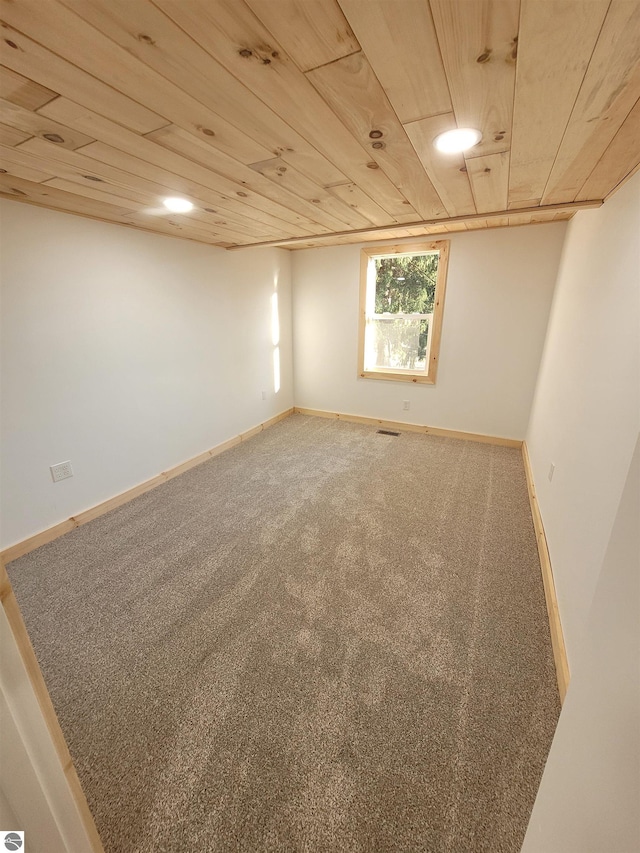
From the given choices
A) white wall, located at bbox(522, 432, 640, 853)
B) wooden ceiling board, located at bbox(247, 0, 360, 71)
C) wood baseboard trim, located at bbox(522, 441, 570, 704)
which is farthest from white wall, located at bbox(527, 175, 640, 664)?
wooden ceiling board, located at bbox(247, 0, 360, 71)

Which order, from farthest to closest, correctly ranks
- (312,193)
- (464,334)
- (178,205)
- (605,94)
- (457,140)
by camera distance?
(464,334), (178,205), (312,193), (457,140), (605,94)

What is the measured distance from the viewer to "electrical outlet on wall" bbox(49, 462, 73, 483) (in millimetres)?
2121

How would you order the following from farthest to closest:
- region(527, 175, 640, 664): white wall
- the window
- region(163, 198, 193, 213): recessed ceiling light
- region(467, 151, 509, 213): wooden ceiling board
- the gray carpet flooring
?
the window < region(163, 198, 193, 213): recessed ceiling light < region(467, 151, 509, 213): wooden ceiling board < region(527, 175, 640, 664): white wall < the gray carpet flooring

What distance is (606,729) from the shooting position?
533 mm

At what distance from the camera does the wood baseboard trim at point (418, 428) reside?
3.50 meters

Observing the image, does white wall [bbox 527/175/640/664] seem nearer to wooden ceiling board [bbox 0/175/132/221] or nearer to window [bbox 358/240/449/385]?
window [bbox 358/240/449/385]

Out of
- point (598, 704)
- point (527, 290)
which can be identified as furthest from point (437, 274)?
point (598, 704)

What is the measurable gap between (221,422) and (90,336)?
1.44 m

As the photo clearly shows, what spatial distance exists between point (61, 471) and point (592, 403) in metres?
3.06

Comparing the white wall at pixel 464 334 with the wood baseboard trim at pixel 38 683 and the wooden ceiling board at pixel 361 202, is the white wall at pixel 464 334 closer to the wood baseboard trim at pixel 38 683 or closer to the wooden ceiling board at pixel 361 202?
the wooden ceiling board at pixel 361 202

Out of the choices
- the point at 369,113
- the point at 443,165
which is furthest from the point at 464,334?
the point at 369,113

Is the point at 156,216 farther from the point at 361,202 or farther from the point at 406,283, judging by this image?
the point at 406,283

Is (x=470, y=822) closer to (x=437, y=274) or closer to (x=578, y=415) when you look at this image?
(x=578, y=415)

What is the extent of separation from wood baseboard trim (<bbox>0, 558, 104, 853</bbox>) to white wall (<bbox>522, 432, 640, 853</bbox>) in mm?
877
